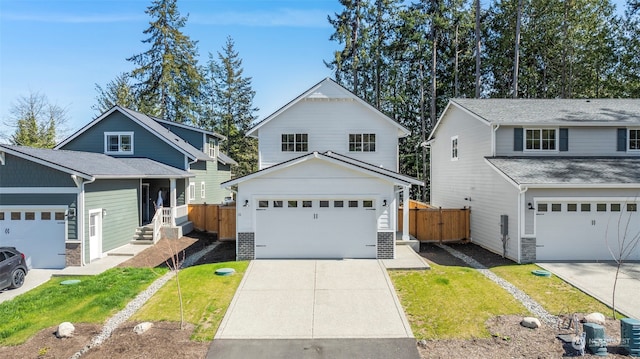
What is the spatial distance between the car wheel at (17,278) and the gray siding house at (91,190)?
1.66 m

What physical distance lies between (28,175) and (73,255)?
3.53m

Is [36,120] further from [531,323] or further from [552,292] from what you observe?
[552,292]

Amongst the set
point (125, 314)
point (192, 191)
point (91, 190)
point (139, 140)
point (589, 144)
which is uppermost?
point (139, 140)

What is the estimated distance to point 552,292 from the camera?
9938mm

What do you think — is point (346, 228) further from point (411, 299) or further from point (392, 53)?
point (392, 53)

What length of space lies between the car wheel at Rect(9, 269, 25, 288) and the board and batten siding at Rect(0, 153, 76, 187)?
10.9ft

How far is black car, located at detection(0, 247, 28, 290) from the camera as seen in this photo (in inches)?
423

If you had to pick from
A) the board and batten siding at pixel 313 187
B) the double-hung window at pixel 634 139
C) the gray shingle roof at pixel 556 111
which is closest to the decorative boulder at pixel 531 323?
the board and batten siding at pixel 313 187

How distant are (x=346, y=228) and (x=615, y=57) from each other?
3007 cm

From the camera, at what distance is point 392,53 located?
32.8m

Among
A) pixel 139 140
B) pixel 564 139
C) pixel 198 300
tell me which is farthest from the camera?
pixel 139 140

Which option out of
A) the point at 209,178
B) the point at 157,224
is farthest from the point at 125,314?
the point at 209,178

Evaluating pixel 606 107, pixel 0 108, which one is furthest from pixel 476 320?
pixel 0 108

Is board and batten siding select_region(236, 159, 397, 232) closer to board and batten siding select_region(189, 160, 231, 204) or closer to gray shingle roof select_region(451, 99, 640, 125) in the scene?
gray shingle roof select_region(451, 99, 640, 125)
